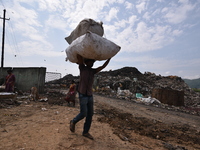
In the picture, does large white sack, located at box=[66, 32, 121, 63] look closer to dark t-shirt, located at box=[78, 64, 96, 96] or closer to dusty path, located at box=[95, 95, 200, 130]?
dark t-shirt, located at box=[78, 64, 96, 96]

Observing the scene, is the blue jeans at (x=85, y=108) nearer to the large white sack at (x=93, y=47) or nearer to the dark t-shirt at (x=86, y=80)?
the dark t-shirt at (x=86, y=80)

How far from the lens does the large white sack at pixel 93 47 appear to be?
2424 millimetres

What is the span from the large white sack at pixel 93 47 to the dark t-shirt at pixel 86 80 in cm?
27

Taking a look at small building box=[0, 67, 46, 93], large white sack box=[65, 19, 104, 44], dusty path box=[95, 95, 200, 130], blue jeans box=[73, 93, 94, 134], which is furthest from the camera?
small building box=[0, 67, 46, 93]

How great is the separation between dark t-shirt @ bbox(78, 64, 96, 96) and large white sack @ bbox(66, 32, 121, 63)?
10.5 inches

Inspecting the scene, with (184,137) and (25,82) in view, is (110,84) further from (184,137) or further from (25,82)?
(184,137)

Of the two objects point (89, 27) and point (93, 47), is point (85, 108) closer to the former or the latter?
point (93, 47)

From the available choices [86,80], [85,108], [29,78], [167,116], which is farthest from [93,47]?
[29,78]

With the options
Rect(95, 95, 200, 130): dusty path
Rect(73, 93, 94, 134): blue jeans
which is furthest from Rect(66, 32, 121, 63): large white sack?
Rect(95, 95, 200, 130): dusty path

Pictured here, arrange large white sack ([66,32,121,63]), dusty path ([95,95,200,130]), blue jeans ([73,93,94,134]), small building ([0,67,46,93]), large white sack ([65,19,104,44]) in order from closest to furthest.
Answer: large white sack ([66,32,121,63]) < blue jeans ([73,93,94,134]) < large white sack ([65,19,104,44]) < dusty path ([95,95,200,130]) < small building ([0,67,46,93])

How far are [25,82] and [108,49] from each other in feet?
32.9

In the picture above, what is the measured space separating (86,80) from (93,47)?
25.4 inches

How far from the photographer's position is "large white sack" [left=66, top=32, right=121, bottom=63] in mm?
2424

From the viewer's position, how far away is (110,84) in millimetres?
19188
